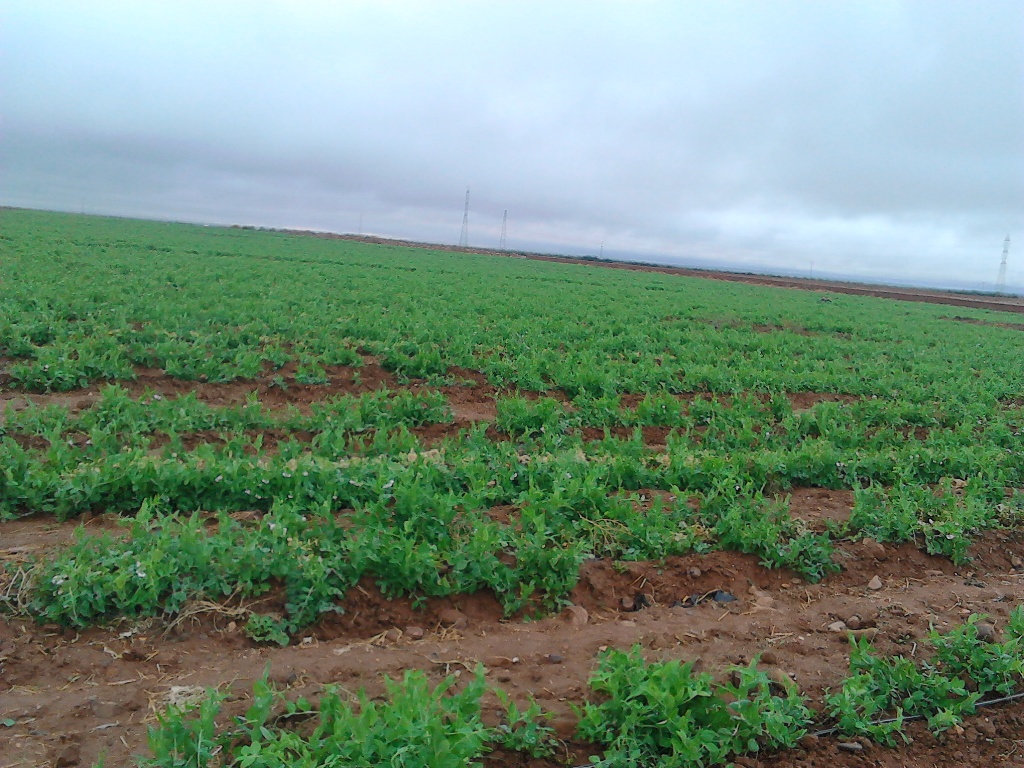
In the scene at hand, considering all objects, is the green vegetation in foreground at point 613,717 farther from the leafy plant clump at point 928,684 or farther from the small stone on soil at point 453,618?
the small stone on soil at point 453,618

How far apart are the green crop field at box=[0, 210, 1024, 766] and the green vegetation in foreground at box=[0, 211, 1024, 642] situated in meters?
0.03

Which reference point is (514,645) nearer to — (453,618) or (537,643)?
(537,643)

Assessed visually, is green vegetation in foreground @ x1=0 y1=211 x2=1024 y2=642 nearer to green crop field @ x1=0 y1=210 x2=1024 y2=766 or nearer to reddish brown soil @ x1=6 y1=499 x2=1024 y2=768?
green crop field @ x1=0 y1=210 x2=1024 y2=766

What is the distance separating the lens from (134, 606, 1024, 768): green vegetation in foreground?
2.46 metres

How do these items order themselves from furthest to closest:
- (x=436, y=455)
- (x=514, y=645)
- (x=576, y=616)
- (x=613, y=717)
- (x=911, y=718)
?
(x=436, y=455), (x=576, y=616), (x=514, y=645), (x=911, y=718), (x=613, y=717)

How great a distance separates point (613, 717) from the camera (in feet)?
9.43

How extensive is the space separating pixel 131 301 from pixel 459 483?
10124mm

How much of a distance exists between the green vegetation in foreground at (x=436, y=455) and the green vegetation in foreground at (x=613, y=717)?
0.89 m

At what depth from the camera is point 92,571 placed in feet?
11.5

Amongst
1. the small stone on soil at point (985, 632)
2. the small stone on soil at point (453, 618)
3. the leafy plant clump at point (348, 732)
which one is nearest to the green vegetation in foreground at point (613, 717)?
the leafy plant clump at point (348, 732)

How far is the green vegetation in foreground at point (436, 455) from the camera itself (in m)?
3.86

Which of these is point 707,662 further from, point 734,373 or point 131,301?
point 131,301

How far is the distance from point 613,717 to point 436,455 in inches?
122

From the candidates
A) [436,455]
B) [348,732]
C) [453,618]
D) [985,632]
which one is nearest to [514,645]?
[453,618]
